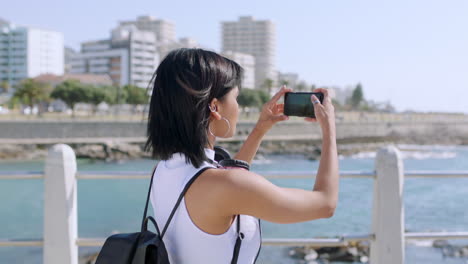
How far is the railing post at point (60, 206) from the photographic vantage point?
2273mm

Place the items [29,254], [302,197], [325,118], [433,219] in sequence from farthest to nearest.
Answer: [433,219] < [29,254] < [325,118] < [302,197]

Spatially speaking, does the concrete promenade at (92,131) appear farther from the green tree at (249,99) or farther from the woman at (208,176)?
the woman at (208,176)

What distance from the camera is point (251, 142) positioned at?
1.63 metres

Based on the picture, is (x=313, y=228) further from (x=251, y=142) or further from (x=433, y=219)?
(x=251, y=142)

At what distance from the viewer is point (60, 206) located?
7.51 ft

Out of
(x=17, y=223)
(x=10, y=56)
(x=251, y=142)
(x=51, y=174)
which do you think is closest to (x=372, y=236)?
(x=251, y=142)

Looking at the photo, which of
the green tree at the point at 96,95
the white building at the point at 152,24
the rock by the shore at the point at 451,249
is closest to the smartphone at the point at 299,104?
the rock by the shore at the point at 451,249

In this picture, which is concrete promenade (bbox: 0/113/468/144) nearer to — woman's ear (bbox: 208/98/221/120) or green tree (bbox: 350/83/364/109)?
woman's ear (bbox: 208/98/221/120)

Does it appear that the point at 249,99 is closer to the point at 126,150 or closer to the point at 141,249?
the point at 126,150

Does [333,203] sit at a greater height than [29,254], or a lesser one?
greater

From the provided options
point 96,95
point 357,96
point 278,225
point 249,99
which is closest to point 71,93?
point 96,95

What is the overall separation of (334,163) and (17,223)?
16.9 metres

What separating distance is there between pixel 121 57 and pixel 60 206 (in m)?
89.9

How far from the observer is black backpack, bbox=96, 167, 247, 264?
111cm
